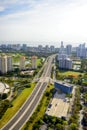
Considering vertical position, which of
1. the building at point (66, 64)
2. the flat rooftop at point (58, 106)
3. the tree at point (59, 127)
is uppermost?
the building at point (66, 64)

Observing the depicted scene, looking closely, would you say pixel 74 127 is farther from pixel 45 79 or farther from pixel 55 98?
pixel 45 79

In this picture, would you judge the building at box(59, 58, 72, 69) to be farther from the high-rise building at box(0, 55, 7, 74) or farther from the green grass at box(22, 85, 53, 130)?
the green grass at box(22, 85, 53, 130)

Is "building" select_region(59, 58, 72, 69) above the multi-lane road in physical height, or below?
above

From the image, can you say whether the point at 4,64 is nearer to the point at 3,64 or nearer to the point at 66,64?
the point at 3,64

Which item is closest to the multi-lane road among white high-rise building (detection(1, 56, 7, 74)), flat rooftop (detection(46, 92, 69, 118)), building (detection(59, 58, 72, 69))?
flat rooftop (detection(46, 92, 69, 118))

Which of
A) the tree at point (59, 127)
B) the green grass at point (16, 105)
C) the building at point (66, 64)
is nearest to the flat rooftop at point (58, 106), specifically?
the tree at point (59, 127)

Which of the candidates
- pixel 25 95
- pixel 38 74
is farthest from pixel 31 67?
pixel 25 95

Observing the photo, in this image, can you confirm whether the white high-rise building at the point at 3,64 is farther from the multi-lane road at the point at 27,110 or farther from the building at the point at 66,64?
the building at the point at 66,64
